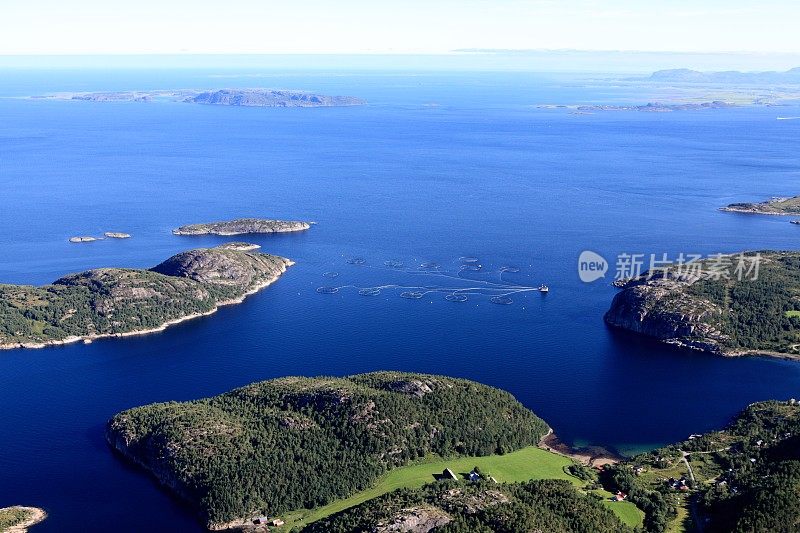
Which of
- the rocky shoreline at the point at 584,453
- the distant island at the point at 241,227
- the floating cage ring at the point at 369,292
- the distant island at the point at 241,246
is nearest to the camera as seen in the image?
the rocky shoreline at the point at 584,453

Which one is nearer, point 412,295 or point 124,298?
point 124,298

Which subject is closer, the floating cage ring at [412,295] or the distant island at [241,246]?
the floating cage ring at [412,295]

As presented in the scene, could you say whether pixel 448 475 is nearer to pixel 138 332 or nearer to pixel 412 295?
pixel 412 295

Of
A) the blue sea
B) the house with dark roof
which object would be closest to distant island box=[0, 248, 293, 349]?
the blue sea

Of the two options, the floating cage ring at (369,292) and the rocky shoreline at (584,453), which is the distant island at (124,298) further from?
the rocky shoreline at (584,453)

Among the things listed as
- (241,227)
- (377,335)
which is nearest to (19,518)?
(377,335)

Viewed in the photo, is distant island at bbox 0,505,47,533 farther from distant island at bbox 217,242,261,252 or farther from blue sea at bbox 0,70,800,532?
distant island at bbox 217,242,261,252

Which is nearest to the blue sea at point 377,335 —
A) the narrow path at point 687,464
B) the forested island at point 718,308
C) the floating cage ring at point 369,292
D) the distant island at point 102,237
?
the floating cage ring at point 369,292

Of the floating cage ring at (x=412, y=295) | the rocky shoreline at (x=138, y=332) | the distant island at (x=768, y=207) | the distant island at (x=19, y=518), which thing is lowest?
the distant island at (x=19, y=518)
